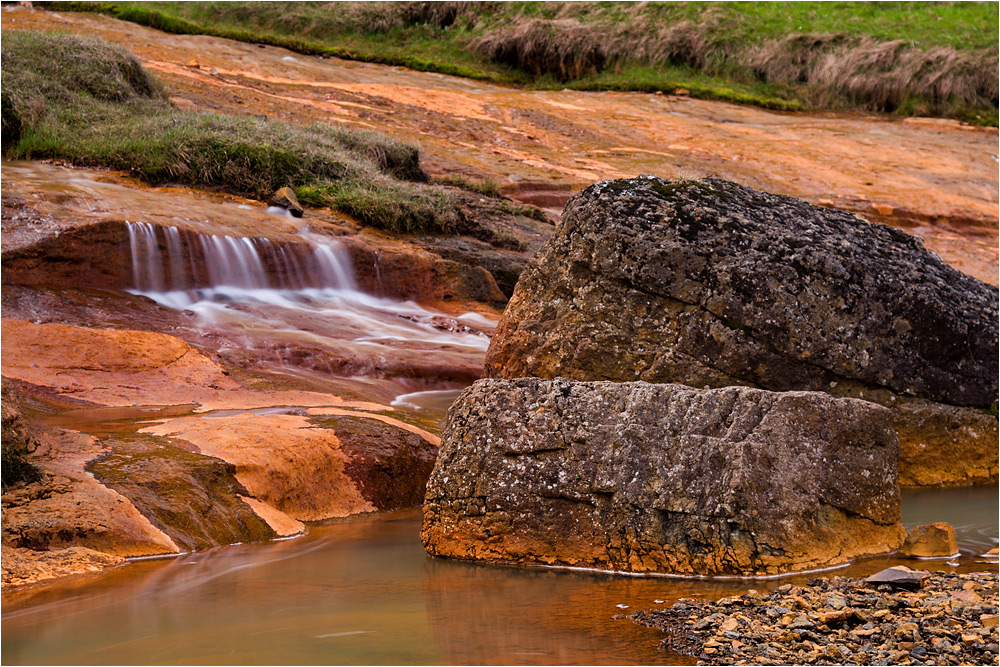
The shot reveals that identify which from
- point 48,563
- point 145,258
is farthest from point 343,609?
point 145,258

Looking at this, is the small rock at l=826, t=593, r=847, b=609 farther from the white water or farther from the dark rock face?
the white water

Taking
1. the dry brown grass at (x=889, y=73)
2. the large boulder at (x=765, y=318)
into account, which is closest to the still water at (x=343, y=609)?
the large boulder at (x=765, y=318)

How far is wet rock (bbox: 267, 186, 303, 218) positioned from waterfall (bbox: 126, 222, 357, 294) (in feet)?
2.50

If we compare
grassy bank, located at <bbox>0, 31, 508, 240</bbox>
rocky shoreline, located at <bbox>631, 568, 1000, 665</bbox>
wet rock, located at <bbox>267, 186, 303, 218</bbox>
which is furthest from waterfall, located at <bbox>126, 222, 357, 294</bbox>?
rocky shoreline, located at <bbox>631, 568, 1000, 665</bbox>

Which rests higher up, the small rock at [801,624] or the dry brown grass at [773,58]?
the dry brown grass at [773,58]

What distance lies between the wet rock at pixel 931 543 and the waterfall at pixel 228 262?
731 cm

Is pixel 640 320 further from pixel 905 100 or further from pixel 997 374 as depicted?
pixel 905 100

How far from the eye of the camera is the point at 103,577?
4309 millimetres

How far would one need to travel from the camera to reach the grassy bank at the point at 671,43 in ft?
78.7

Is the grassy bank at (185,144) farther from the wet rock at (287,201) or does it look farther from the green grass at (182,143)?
the wet rock at (287,201)

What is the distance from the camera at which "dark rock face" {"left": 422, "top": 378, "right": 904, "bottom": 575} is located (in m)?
4.46

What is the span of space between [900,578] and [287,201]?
388 inches

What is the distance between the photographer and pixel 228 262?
1016 centimetres

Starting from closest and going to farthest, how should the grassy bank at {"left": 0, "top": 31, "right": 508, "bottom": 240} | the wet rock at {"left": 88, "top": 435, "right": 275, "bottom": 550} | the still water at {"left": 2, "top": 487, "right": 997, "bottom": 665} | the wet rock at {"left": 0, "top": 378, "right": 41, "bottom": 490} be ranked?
the still water at {"left": 2, "top": 487, "right": 997, "bottom": 665}
the wet rock at {"left": 0, "top": 378, "right": 41, "bottom": 490}
the wet rock at {"left": 88, "top": 435, "right": 275, "bottom": 550}
the grassy bank at {"left": 0, "top": 31, "right": 508, "bottom": 240}
